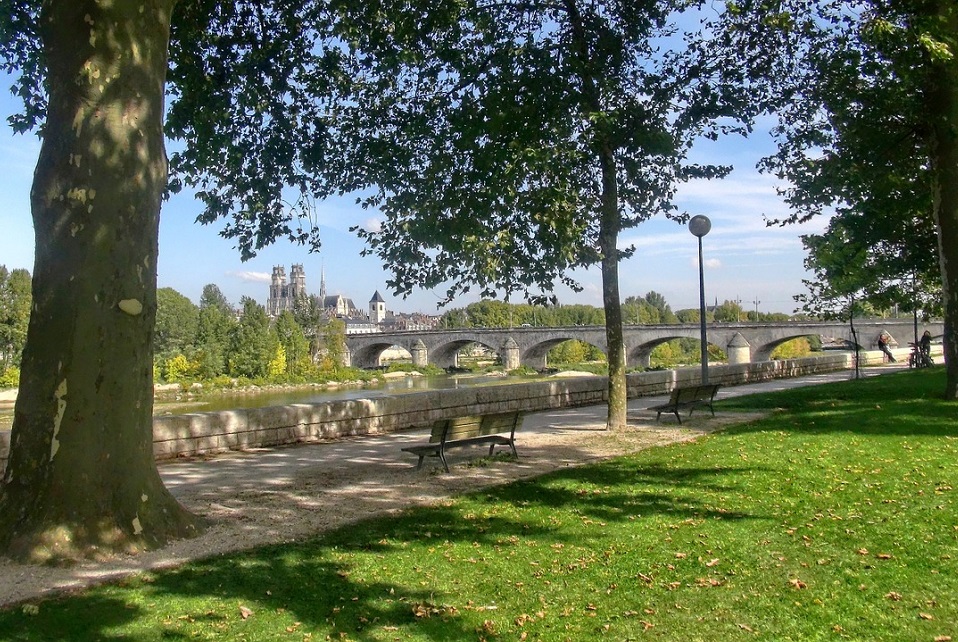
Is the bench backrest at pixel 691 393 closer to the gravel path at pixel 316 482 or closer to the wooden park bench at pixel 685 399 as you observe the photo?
the wooden park bench at pixel 685 399

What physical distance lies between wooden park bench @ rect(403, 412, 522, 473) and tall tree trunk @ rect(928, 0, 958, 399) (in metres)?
8.67

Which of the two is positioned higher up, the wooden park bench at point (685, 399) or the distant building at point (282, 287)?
the distant building at point (282, 287)

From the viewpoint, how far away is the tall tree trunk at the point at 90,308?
5527mm

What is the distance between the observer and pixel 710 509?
249 inches

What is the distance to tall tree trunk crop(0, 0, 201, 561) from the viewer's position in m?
5.53

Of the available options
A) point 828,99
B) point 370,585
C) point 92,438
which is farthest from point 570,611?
point 828,99

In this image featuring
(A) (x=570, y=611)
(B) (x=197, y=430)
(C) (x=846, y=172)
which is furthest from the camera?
(C) (x=846, y=172)

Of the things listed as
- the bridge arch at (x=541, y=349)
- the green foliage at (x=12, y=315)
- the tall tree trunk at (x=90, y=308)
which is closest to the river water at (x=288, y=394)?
the bridge arch at (x=541, y=349)

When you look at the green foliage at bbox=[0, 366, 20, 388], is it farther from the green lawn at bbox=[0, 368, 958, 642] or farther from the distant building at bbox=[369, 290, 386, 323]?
the distant building at bbox=[369, 290, 386, 323]

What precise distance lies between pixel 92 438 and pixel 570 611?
360cm

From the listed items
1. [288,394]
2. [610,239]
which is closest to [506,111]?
[610,239]

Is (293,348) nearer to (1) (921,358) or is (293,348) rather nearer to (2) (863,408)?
(1) (921,358)

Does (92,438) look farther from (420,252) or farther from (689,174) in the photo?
(689,174)

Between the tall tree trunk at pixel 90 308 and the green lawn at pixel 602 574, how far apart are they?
0.98 meters
